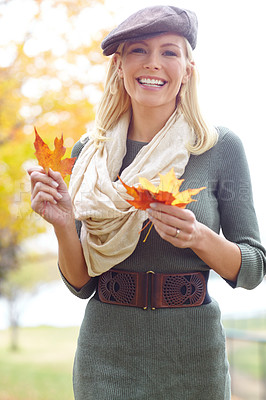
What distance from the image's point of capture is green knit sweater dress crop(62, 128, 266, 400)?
57.9 inches

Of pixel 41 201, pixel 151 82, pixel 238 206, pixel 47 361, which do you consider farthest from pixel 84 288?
pixel 47 361

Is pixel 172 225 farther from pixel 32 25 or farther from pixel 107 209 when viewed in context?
pixel 32 25

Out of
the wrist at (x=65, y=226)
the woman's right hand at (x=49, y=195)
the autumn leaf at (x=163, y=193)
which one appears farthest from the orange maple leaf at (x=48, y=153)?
the autumn leaf at (x=163, y=193)

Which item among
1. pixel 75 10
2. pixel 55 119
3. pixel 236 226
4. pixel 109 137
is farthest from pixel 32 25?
pixel 236 226

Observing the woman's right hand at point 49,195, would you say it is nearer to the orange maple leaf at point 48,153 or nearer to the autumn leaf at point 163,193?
the orange maple leaf at point 48,153

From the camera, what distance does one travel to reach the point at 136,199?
47.9 inches

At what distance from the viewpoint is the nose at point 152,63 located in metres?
1.49

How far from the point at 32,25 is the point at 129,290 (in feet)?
12.0

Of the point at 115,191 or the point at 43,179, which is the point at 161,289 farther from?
the point at 43,179

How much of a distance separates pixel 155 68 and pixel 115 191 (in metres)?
0.36

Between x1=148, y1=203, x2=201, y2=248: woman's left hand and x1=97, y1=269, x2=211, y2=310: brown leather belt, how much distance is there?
10.3 inches

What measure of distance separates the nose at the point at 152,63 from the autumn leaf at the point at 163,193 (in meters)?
0.42

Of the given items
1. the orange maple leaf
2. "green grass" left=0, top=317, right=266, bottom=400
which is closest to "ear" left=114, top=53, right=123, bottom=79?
the orange maple leaf

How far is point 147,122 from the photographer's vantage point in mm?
1646
